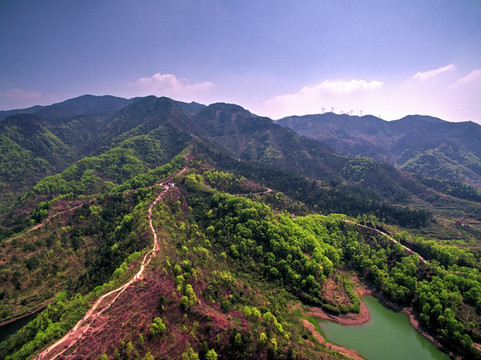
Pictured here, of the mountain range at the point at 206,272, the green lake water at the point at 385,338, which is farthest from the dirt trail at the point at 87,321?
the green lake water at the point at 385,338

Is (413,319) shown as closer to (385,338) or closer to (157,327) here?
(385,338)

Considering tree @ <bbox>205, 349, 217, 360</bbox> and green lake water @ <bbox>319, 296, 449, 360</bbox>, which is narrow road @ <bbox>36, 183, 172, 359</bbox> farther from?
green lake water @ <bbox>319, 296, 449, 360</bbox>

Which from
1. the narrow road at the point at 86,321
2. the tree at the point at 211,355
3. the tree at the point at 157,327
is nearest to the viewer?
the narrow road at the point at 86,321

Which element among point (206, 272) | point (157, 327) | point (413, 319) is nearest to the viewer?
point (157, 327)

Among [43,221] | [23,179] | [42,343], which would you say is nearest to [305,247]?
[42,343]

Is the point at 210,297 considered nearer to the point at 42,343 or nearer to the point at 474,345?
the point at 42,343

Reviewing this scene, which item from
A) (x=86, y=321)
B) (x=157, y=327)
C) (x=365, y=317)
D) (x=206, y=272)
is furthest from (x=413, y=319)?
(x=86, y=321)

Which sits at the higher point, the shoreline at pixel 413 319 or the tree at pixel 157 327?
the tree at pixel 157 327

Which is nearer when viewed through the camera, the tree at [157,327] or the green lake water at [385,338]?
the tree at [157,327]

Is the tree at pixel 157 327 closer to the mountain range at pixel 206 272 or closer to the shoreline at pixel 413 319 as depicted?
the mountain range at pixel 206 272
